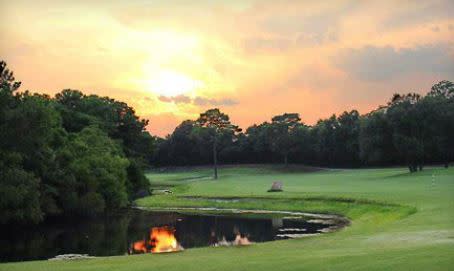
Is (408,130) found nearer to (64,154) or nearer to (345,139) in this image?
(345,139)

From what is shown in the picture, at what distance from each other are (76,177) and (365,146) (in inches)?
2339

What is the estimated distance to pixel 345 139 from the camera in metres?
143

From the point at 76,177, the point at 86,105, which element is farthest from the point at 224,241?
the point at 86,105

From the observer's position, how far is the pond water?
38.6 metres

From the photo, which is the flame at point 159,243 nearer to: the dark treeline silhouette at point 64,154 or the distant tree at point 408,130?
the dark treeline silhouette at point 64,154

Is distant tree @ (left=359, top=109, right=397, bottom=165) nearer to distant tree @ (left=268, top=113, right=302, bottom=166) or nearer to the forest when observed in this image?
the forest

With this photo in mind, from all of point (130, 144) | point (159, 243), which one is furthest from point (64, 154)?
point (130, 144)

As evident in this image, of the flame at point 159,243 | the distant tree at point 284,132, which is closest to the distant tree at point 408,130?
the distant tree at point 284,132

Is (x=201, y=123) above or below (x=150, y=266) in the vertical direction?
above

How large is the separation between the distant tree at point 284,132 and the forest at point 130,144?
265mm

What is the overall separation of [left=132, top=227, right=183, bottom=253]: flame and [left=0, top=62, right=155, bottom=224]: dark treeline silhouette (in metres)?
10.5

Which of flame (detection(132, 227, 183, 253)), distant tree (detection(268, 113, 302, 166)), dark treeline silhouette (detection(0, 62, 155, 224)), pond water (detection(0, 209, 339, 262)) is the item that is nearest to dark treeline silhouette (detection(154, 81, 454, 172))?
distant tree (detection(268, 113, 302, 166))

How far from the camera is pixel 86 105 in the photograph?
94.9 metres

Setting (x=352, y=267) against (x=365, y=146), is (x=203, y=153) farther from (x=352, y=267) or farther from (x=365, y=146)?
(x=352, y=267)
